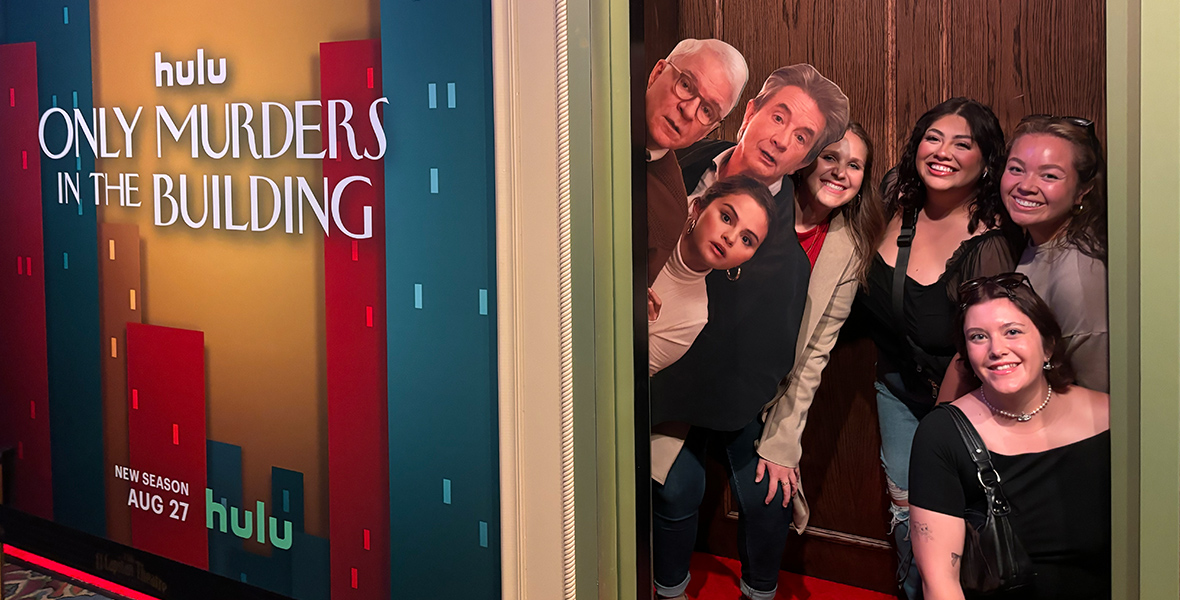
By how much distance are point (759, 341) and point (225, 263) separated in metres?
1.44

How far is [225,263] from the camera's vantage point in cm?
226

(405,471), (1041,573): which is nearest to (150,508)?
(405,471)

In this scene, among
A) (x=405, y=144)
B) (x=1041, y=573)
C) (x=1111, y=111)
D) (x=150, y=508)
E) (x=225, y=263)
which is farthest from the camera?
(x=150, y=508)

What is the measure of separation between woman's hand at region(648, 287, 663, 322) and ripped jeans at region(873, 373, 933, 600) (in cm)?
45

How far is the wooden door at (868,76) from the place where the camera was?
136 centimetres

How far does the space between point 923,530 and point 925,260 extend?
481 mm

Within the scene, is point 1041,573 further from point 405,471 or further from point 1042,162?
point 405,471

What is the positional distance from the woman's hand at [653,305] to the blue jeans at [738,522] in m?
0.25

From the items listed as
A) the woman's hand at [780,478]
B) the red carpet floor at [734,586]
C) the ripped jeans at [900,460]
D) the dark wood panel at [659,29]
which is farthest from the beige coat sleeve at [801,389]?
the dark wood panel at [659,29]

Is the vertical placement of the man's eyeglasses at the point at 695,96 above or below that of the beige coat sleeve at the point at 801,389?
above

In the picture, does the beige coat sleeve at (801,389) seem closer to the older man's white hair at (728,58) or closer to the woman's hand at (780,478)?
the woman's hand at (780,478)

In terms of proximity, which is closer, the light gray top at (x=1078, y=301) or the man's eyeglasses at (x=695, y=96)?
the light gray top at (x=1078, y=301)

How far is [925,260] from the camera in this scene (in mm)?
1479

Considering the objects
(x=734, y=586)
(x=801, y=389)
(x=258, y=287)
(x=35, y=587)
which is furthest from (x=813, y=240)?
(x=35, y=587)
